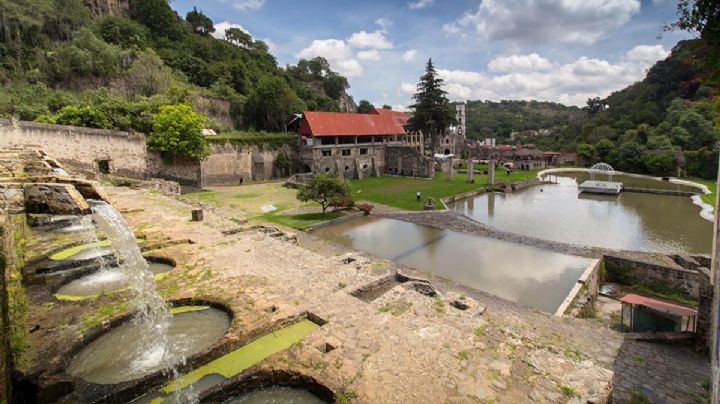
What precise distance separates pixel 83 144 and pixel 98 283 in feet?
55.8

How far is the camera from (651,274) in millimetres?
12219

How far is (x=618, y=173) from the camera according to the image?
45625 mm

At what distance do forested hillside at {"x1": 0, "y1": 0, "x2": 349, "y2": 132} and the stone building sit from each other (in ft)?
20.2

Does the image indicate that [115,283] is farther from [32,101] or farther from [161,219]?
[32,101]

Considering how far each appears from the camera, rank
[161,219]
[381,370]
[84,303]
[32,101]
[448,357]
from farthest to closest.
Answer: [32,101] < [161,219] < [84,303] < [448,357] < [381,370]

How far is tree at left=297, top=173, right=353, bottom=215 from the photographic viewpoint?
19719 mm

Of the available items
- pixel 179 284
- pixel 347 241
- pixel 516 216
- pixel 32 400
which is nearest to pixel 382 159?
pixel 516 216

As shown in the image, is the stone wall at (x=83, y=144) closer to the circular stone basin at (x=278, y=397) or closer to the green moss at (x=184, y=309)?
the green moss at (x=184, y=309)

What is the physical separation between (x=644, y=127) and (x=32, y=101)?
2750 inches

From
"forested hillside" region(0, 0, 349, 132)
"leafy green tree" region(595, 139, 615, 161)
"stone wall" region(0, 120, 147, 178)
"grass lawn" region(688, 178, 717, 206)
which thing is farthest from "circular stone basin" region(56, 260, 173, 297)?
"leafy green tree" region(595, 139, 615, 161)

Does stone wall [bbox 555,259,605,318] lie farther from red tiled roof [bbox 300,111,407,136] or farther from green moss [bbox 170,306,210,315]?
red tiled roof [bbox 300,111,407,136]

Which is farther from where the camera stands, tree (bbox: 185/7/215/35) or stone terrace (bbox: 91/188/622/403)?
tree (bbox: 185/7/215/35)

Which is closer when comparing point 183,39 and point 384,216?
point 384,216

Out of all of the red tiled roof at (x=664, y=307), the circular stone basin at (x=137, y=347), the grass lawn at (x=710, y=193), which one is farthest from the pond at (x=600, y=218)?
the circular stone basin at (x=137, y=347)
